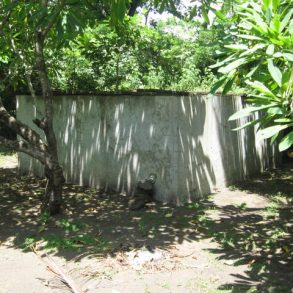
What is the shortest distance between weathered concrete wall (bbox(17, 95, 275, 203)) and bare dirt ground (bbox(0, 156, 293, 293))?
39cm

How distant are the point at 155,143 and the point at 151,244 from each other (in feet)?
6.78

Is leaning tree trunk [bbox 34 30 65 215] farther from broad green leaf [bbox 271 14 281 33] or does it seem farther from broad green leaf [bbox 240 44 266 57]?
broad green leaf [bbox 271 14 281 33]

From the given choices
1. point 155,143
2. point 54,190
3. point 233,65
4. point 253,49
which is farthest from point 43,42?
point 253,49

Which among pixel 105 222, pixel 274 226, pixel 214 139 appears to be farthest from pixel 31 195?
pixel 274 226

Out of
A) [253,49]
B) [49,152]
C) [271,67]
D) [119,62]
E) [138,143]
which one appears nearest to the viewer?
[271,67]

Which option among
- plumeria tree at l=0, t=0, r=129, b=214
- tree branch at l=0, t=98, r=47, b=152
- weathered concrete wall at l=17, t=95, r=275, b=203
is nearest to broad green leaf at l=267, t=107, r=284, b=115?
plumeria tree at l=0, t=0, r=129, b=214

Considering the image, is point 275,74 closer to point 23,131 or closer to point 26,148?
point 26,148

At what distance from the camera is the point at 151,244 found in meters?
5.27

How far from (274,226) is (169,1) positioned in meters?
3.25

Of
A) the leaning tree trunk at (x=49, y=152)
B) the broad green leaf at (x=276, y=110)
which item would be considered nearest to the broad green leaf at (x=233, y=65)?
the broad green leaf at (x=276, y=110)

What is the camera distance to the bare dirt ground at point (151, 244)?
4.40 metres

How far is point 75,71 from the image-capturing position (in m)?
9.42

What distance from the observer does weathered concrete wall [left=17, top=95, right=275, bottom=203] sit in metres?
6.84

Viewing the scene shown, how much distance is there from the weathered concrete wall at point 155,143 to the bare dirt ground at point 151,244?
1.28ft
